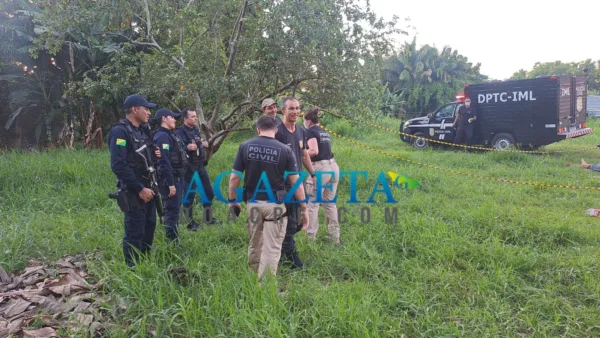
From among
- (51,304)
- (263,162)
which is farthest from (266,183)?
(51,304)

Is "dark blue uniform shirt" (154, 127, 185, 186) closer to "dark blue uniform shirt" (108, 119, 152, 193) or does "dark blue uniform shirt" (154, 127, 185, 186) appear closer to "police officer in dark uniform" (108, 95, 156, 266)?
"police officer in dark uniform" (108, 95, 156, 266)

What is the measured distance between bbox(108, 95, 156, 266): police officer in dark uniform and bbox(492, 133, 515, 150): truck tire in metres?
9.55

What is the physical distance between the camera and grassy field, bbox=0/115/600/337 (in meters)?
2.70

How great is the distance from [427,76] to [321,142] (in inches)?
806

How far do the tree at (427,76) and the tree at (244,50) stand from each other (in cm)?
1700

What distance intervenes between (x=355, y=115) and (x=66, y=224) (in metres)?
4.74

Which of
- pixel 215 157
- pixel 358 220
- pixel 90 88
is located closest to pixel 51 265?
pixel 358 220

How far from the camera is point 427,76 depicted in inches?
896

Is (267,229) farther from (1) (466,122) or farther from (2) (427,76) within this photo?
(2) (427,76)

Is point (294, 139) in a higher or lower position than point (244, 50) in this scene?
lower

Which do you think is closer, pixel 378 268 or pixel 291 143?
pixel 378 268

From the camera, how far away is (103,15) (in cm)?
687

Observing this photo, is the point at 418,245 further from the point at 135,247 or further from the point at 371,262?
the point at 135,247

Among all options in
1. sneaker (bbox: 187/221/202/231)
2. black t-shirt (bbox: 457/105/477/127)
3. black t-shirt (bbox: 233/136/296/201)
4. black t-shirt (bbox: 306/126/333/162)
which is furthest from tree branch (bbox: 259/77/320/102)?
black t-shirt (bbox: 457/105/477/127)
